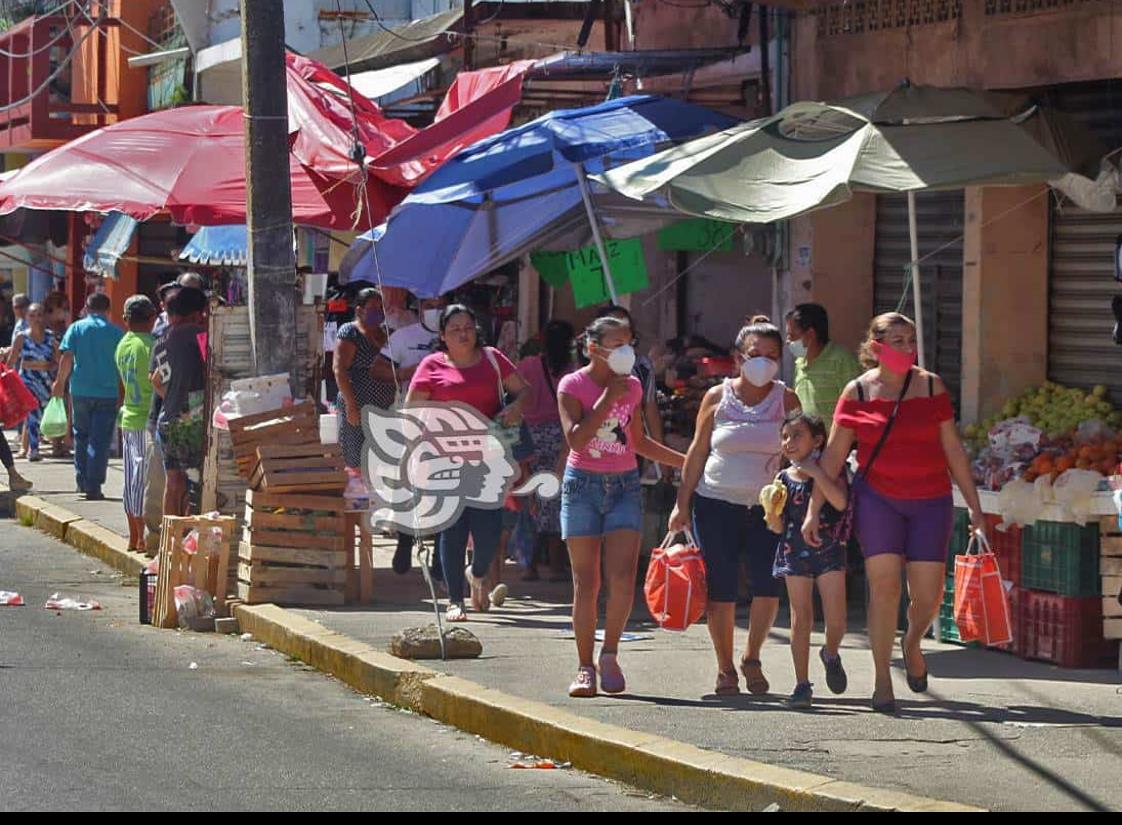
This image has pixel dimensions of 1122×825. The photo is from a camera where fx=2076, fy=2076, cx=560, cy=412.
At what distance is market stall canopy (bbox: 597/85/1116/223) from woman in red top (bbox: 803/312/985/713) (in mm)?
1577

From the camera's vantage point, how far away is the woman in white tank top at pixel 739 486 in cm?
959

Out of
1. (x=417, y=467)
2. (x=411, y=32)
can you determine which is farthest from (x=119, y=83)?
(x=417, y=467)

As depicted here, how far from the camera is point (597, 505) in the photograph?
9594 millimetres

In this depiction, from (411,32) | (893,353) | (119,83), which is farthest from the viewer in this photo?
(119,83)

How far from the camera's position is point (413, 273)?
14172mm

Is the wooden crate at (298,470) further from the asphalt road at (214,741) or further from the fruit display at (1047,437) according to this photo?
the fruit display at (1047,437)

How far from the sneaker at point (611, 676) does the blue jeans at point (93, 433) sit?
994 cm

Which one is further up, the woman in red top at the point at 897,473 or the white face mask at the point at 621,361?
the white face mask at the point at 621,361

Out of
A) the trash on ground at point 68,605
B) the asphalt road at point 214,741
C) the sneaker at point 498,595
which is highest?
the sneaker at point 498,595

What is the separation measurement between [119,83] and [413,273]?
648 inches

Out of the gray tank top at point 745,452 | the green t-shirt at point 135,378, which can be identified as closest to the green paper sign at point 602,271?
the gray tank top at point 745,452

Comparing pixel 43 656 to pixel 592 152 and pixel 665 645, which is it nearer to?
pixel 665 645

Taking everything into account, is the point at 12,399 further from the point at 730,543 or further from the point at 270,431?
the point at 730,543

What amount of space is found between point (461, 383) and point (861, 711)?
3460 mm
